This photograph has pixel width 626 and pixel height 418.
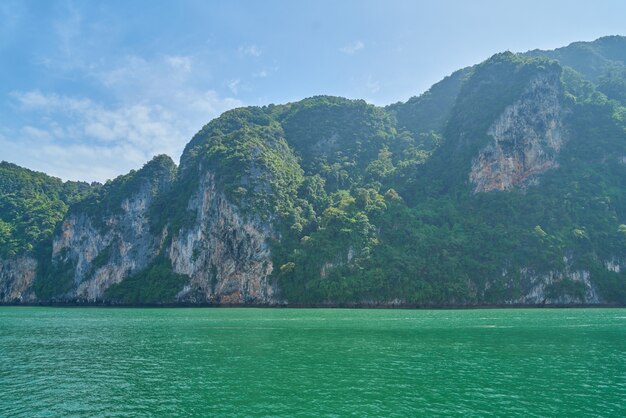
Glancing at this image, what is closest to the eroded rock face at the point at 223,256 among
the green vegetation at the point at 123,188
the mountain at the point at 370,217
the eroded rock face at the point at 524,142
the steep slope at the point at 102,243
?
the mountain at the point at 370,217

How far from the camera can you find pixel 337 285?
282 ft

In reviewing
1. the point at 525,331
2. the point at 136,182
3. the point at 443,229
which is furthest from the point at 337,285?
the point at 136,182

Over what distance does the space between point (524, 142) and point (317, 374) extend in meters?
101

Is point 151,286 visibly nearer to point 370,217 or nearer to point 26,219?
point 26,219

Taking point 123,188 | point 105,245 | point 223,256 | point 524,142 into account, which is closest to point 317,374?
point 223,256

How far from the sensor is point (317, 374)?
23.5 metres

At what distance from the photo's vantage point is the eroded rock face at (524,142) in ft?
347

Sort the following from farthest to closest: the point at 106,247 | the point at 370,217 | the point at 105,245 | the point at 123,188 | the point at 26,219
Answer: the point at 26,219 → the point at 123,188 → the point at 105,245 → the point at 106,247 → the point at 370,217

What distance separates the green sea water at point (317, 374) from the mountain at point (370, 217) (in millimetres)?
48510

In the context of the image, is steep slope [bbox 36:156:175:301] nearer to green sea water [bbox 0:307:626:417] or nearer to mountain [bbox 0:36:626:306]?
mountain [bbox 0:36:626:306]

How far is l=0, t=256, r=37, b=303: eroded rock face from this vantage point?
111812mm

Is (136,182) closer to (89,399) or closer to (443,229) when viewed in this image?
(443,229)

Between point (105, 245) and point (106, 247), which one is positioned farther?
point (105, 245)

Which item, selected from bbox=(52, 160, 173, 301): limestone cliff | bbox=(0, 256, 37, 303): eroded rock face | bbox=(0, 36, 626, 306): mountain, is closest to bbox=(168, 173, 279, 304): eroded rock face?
bbox=(0, 36, 626, 306): mountain
